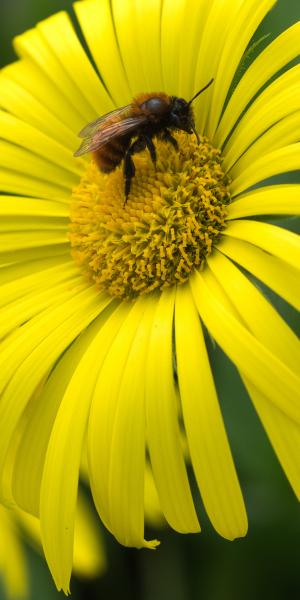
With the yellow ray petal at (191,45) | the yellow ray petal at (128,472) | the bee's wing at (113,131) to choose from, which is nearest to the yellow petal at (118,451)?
the yellow ray petal at (128,472)

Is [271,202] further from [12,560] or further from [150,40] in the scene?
[12,560]

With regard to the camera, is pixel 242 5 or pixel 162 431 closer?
pixel 162 431

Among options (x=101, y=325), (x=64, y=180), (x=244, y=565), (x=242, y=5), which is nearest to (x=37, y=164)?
(x=64, y=180)

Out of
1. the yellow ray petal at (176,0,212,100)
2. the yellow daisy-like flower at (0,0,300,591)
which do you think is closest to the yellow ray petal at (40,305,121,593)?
the yellow daisy-like flower at (0,0,300,591)

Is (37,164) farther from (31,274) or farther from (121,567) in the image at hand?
(121,567)

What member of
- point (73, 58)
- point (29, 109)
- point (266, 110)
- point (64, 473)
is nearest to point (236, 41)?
point (266, 110)
